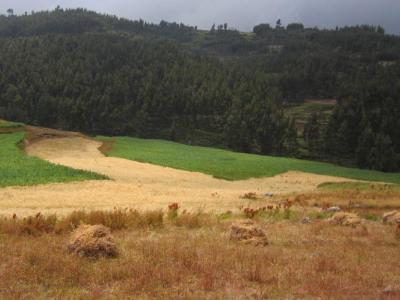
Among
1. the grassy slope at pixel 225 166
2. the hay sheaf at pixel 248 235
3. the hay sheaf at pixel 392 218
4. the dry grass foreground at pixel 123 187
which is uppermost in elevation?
the hay sheaf at pixel 248 235

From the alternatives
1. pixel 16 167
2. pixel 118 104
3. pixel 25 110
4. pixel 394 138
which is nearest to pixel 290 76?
pixel 118 104

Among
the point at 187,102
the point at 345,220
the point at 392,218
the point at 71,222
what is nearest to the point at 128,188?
the point at 345,220

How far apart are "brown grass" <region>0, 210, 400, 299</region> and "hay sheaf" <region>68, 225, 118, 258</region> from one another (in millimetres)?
254

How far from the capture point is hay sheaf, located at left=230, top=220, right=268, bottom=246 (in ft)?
48.3

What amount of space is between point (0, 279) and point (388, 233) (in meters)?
14.0

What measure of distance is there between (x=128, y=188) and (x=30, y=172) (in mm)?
9462

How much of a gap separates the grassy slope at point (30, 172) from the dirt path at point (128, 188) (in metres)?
1.87

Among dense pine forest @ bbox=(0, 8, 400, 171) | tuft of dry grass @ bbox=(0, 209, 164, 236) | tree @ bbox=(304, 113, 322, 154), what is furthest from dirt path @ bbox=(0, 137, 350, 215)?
tree @ bbox=(304, 113, 322, 154)

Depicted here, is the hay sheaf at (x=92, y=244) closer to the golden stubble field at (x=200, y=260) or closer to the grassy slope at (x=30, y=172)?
the golden stubble field at (x=200, y=260)

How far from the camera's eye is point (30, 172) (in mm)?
41188

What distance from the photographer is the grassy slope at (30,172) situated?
37.2m

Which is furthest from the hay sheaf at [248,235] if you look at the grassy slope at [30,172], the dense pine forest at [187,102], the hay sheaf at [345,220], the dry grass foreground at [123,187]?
the dense pine forest at [187,102]

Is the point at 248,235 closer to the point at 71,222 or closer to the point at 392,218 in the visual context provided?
the point at 71,222

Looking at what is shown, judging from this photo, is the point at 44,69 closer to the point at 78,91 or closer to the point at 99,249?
the point at 78,91
